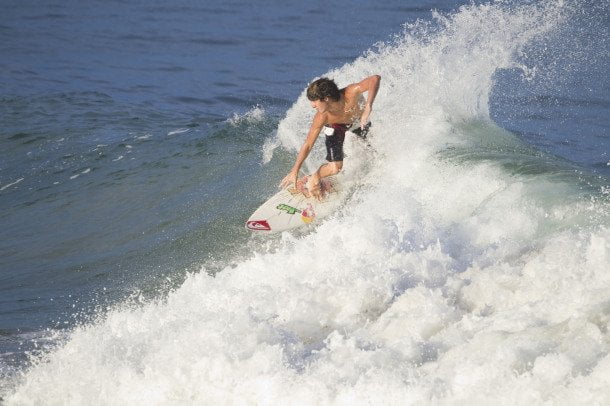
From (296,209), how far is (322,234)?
7.40 ft

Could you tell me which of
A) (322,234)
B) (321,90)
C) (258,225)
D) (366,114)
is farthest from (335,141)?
(322,234)

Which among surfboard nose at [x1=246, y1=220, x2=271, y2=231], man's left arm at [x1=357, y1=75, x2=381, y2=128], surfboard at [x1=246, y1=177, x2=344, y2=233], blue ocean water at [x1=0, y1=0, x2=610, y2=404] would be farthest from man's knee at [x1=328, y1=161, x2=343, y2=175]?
surfboard nose at [x1=246, y1=220, x2=271, y2=231]

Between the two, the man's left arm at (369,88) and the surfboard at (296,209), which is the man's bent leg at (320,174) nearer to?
the surfboard at (296,209)

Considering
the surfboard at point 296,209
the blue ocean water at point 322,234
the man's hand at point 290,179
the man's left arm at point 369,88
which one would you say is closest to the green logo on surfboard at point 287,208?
the surfboard at point 296,209

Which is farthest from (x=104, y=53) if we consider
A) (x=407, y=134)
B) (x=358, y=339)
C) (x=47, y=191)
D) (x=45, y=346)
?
(x=358, y=339)

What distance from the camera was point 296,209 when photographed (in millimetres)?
9203

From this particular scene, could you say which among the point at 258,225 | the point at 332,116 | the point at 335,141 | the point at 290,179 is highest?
the point at 332,116

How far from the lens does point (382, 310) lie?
19.2 feet

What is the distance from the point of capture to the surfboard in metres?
9.06

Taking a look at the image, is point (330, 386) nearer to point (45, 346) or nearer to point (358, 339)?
point (358, 339)

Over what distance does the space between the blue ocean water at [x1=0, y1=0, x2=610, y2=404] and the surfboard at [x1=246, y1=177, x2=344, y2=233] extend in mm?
211

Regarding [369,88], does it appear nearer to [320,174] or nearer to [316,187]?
[320,174]

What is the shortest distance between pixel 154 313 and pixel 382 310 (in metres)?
1.93

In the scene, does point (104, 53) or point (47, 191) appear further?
point (104, 53)
